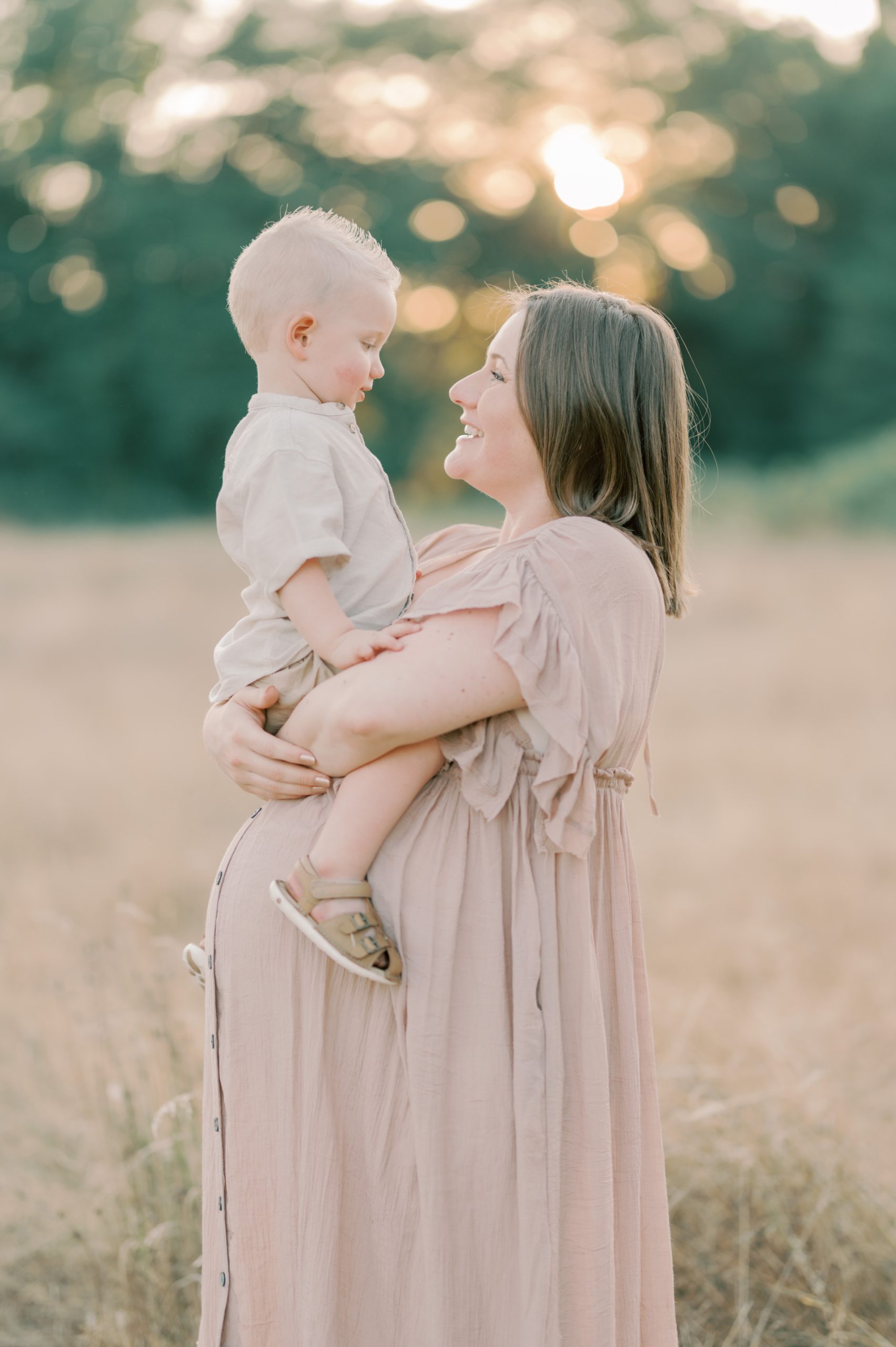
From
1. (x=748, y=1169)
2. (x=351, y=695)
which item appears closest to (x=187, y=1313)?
(x=748, y=1169)

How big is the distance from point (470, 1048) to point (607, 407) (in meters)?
0.89

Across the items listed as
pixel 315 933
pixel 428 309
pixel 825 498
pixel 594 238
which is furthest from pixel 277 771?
pixel 594 238

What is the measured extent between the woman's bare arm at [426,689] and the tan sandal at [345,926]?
170 mm

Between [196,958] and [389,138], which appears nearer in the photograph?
[196,958]

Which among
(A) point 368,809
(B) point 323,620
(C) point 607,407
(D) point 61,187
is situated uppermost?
(D) point 61,187

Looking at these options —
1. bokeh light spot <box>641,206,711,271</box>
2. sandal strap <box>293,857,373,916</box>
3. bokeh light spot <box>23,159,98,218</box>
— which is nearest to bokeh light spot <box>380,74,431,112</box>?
bokeh light spot <box>641,206,711,271</box>

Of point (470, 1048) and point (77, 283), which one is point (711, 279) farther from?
point (470, 1048)

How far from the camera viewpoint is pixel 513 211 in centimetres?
2236

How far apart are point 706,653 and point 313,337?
373 inches

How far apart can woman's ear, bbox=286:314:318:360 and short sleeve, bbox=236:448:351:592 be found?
17 centimetres

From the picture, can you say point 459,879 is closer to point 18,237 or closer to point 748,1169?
point 748,1169

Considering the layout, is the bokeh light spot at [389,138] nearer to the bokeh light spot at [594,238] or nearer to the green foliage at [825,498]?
the bokeh light spot at [594,238]

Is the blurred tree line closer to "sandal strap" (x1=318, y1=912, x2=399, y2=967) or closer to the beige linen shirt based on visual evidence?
the beige linen shirt

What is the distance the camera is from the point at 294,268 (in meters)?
1.83
